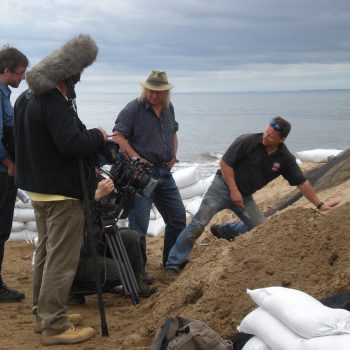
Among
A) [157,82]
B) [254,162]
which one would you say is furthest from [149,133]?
[254,162]

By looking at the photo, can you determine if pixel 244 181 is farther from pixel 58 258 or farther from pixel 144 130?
pixel 58 258

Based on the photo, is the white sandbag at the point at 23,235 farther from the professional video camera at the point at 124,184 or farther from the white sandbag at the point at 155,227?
the professional video camera at the point at 124,184

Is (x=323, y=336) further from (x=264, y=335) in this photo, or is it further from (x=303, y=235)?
(x=303, y=235)

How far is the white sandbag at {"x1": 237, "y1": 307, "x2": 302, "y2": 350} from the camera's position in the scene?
3100 mm

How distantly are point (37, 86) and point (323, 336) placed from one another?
7.24 feet

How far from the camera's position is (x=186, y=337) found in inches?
131

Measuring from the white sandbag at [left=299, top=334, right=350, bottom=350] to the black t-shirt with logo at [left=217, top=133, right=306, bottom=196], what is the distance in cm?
317

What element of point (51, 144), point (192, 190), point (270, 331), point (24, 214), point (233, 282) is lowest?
point (24, 214)

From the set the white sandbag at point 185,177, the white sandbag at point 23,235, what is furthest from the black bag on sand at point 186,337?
the white sandbag at point 185,177

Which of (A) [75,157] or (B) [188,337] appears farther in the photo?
(A) [75,157]

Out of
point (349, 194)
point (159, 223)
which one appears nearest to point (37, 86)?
point (349, 194)

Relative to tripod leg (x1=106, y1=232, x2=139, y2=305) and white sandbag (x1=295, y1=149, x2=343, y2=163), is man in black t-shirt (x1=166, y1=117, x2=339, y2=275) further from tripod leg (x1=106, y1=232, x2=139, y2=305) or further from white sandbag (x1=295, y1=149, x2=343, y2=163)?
white sandbag (x1=295, y1=149, x2=343, y2=163)

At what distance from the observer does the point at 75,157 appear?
162 inches

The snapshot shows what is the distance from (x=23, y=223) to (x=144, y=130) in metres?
2.93
